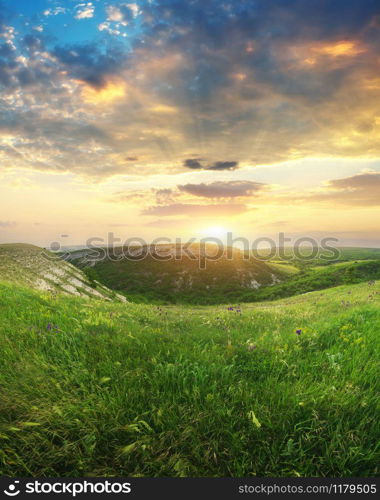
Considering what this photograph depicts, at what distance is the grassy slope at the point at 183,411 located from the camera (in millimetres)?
2510

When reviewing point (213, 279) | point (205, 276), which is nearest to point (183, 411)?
point (213, 279)

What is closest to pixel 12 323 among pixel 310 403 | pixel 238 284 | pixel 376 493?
pixel 310 403

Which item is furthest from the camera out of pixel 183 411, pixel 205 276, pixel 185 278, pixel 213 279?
pixel 205 276

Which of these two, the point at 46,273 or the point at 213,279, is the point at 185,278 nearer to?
the point at 213,279

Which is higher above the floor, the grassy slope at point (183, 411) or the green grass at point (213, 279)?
the grassy slope at point (183, 411)

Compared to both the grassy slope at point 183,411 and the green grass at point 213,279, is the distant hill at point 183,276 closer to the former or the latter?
the green grass at point 213,279

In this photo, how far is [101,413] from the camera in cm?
295

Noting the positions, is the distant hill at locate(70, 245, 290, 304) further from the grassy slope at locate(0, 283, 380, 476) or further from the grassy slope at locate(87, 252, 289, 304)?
the grassy slope at locate(0, 283, 380, 476)

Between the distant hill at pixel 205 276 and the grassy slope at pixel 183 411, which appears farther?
the distant hill at pixel 205 276

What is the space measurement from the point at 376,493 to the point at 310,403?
0.87 m

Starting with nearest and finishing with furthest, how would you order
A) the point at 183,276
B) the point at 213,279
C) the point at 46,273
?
1. the point at 46,273
2. the point at 213,279
3. the point at 183,276

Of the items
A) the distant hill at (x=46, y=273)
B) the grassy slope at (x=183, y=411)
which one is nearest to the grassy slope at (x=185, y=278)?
the distant hill at (x=46, y=273)

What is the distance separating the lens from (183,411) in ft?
9.78

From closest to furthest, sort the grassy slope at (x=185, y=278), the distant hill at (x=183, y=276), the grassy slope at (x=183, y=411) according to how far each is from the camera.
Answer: the grassy slope at (x=183, y=411)
the grassy slope at (x=185, y=278)
the distant hill at (x=183, y=276)
